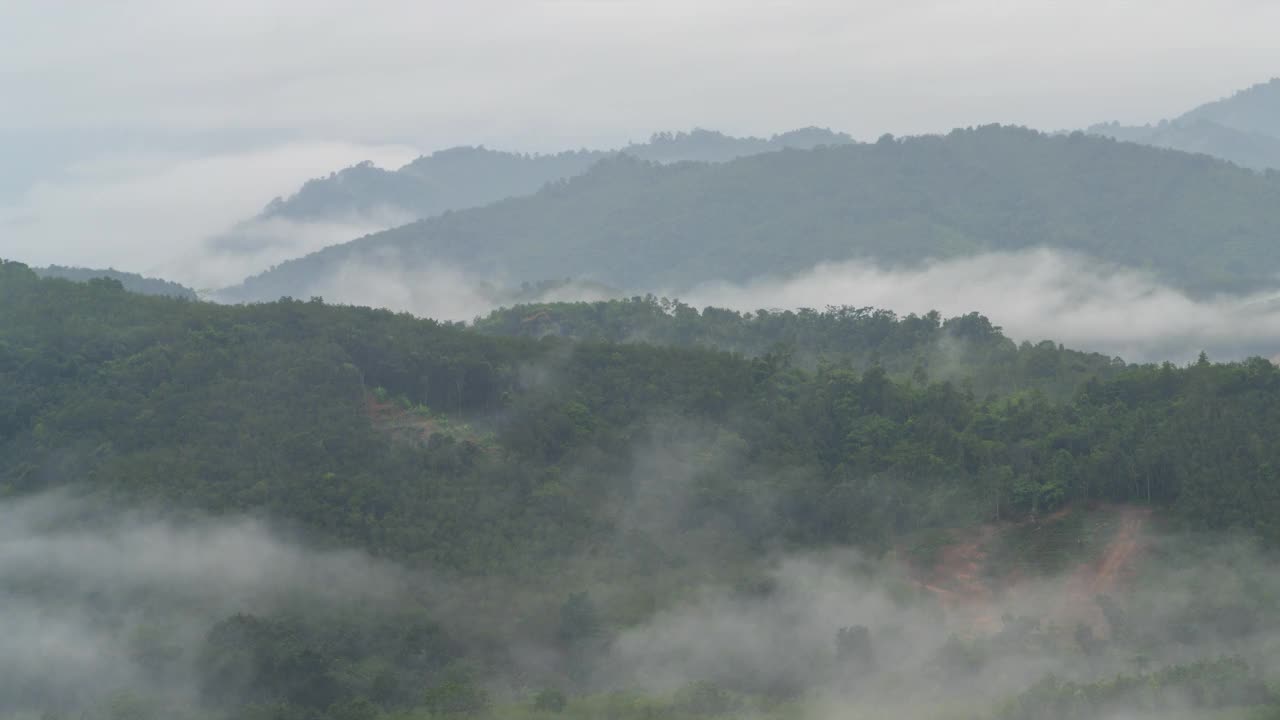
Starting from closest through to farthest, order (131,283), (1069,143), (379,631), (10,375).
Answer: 1. (379,631)
2. (10,375)
3. (131,283)
4. (1069,143)

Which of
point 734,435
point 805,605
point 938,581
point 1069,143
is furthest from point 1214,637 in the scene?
point 1069,143

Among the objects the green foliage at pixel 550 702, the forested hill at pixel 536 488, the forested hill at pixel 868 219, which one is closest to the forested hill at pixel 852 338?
the forested hill at pixel 536 488

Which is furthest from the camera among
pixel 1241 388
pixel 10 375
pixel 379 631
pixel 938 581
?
pixel 10 375

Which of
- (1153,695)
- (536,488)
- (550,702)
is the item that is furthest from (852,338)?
(1153,695)

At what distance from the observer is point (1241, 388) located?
1606 inches

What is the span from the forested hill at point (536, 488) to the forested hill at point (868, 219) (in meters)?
101

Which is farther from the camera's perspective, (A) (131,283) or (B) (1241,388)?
(A) (131,283)

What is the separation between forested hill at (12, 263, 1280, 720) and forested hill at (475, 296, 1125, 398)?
18.6ft

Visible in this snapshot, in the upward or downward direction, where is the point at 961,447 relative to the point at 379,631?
upward

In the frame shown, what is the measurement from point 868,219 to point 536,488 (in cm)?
12334

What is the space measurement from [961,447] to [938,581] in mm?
6354

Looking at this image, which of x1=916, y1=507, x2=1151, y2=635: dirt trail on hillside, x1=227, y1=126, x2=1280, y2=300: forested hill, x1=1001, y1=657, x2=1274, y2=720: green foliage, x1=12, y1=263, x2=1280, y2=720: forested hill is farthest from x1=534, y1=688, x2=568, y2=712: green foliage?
x1=227, y1=126, x2=1280, y2=300: forested hill

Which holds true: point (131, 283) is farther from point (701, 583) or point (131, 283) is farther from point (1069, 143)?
point (1069, 143)

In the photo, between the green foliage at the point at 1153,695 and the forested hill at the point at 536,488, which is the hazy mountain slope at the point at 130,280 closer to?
the forested hill at the point at 536,488
